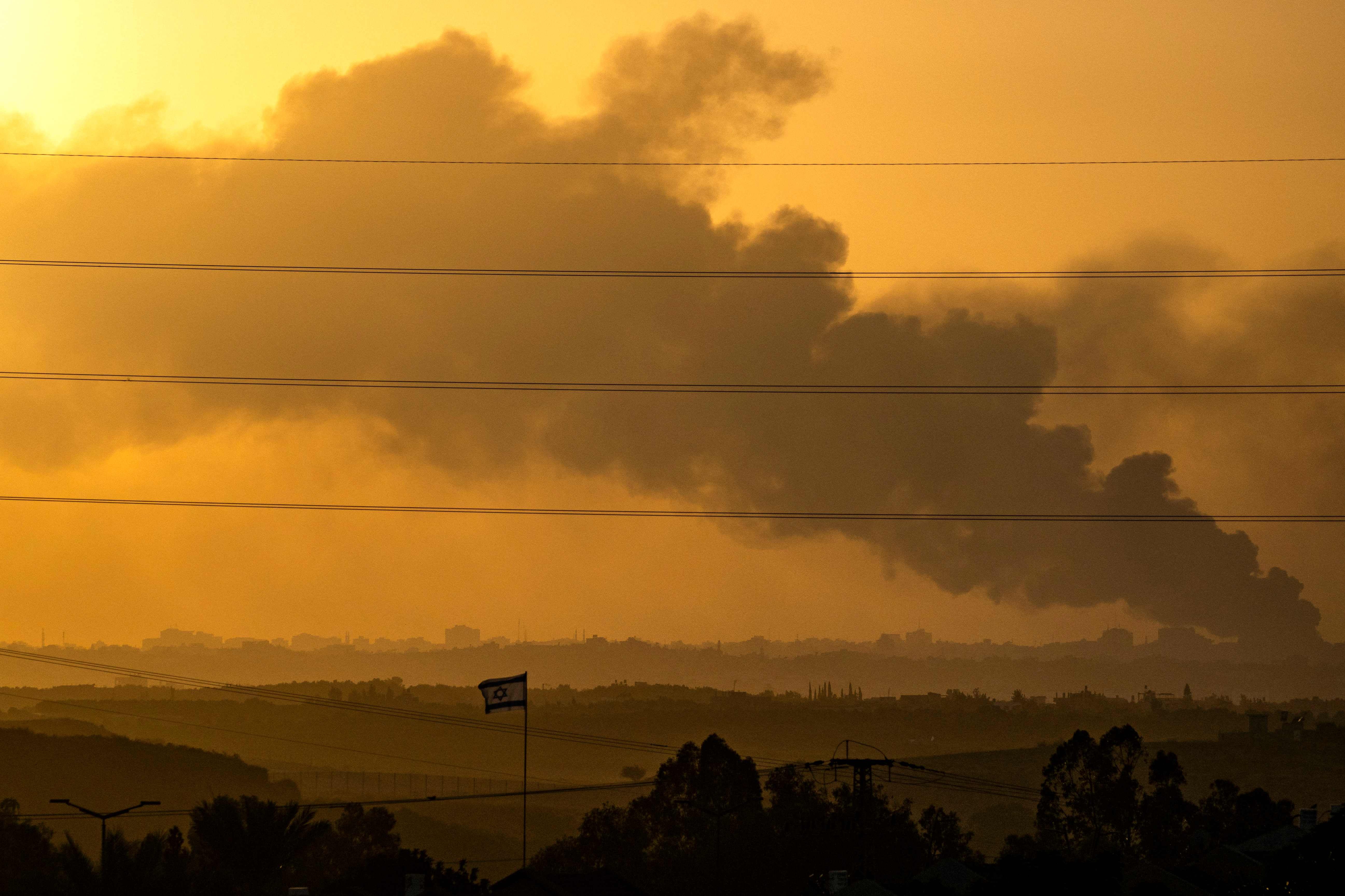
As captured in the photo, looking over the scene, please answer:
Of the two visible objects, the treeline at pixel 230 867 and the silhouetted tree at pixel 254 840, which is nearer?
the treeline at pixel 230 867

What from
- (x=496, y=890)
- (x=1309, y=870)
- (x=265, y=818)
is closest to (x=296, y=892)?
(x=496, y=890)

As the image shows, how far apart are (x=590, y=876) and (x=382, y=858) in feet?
154

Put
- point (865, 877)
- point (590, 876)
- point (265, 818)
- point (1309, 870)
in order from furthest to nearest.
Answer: point (265, 818)
point (865, 877)
point (590, 876)
point (1309, 870)

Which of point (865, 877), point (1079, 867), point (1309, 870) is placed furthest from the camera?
point (865, 877)

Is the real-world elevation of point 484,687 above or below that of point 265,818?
above

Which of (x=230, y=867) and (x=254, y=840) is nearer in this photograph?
(x=254, y=840)

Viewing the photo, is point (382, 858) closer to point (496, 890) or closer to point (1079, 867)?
point (496, 890)

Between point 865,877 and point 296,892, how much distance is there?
160 ft

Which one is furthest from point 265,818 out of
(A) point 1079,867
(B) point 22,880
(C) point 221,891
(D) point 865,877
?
(A) point 1079,867

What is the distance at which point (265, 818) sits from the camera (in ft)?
502

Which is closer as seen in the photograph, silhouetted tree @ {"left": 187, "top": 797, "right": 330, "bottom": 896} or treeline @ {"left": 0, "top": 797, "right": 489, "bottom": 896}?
treeline @ {"left": 0, "top": 797, "right": 489, "bottom": 896}

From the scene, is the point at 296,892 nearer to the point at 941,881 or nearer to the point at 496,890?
the point at 496,890

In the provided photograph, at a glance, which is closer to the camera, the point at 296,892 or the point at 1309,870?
the point at 1309,870

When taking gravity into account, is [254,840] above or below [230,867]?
above
